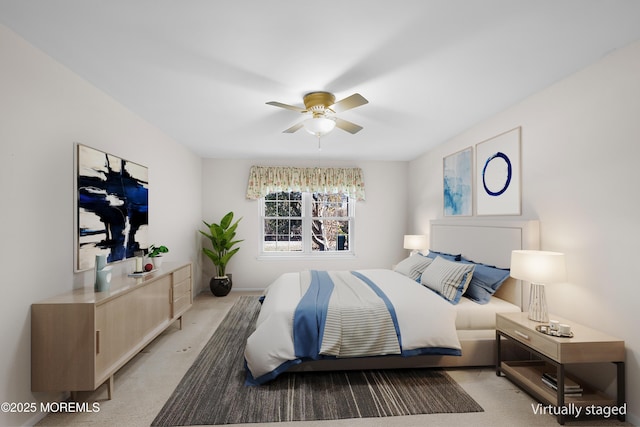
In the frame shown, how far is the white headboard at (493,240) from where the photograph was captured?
9.04 feet

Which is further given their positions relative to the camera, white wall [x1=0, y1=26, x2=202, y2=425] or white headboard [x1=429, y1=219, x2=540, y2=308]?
white headboard [x1=429, y1=219, x2=540, y2=308]

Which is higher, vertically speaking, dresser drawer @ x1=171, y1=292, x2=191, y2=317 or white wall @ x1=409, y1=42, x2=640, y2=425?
white wall @ x1=409, y1=42, x2=640, y2=425

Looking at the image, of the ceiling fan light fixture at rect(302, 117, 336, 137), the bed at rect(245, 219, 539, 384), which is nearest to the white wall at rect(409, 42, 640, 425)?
the bed at rect(245, 219, 539, 384)

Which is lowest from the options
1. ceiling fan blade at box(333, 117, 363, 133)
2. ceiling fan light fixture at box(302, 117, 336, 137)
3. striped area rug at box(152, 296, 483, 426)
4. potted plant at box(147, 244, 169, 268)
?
striped area rug at box(152, 296, 483, 426)

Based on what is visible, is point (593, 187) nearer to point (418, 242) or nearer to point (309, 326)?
point (309, 326)

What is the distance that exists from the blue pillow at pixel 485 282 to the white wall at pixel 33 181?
3477 millimetres

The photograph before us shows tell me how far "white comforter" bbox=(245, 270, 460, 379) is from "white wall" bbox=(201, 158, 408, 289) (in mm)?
2805

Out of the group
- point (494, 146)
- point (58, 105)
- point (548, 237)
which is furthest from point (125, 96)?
point (548, 237)

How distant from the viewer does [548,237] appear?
8.70ft

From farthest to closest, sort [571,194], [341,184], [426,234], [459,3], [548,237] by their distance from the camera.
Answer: [341,184], [426,234], [548,237], [571,194], [459,3]

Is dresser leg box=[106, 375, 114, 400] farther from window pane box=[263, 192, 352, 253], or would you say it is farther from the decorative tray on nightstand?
window pane box=[263, 192, 352, 253]

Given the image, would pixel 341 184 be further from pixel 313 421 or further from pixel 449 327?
pixel 313 421

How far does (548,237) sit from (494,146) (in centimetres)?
118

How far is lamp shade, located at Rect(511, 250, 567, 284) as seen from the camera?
7.36 ft
